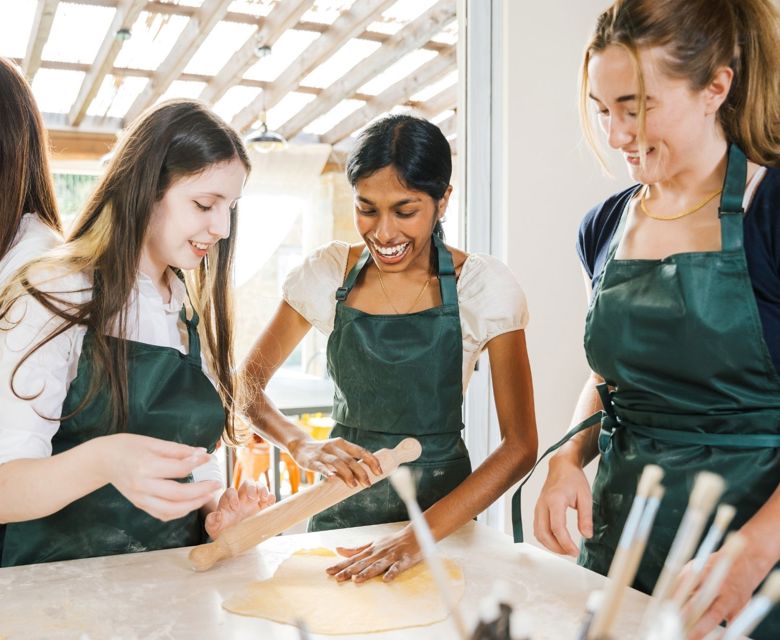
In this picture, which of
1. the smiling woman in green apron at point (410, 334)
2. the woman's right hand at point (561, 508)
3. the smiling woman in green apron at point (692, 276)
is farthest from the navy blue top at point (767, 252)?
the smiling woman in green apron at point (410, 334)

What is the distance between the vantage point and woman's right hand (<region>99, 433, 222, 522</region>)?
3.26 ft

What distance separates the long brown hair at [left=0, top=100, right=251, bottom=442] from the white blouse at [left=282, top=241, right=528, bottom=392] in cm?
30

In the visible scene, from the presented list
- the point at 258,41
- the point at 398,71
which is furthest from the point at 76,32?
the point at 398,71

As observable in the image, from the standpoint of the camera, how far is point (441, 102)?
3059 mm

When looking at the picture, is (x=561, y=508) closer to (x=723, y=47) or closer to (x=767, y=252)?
(x=767, y=252)

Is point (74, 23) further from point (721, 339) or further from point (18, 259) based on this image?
point (721, 339)

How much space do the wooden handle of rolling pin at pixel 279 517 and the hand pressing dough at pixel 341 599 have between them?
70 millimetres

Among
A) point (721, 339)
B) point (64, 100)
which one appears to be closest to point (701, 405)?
point (721, 339)

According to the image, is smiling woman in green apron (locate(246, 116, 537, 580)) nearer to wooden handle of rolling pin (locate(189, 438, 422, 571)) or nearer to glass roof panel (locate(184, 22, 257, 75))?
wooden handle of rolling pin (locate(189, 438, 422, 571))

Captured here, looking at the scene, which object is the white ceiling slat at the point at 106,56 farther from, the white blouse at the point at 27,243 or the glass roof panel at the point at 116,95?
the white blouse at the point at 27,243

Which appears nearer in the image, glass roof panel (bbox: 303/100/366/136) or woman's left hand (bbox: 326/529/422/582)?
woman's left hand (bbox: 326/529/422/582)

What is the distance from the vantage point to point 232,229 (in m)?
1.59

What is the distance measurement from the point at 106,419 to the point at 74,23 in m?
1.51

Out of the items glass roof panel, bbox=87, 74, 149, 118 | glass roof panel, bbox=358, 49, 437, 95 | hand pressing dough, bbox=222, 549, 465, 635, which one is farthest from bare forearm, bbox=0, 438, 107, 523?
glass roof panel, bbox=358, 49, 437, 95
